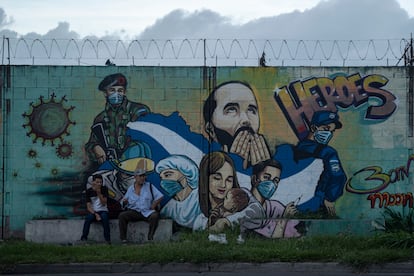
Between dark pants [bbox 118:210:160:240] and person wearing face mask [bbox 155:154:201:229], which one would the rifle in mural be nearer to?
person wearing face mask [bbox 155:154:201:229]

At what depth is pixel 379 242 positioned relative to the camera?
11039 mm

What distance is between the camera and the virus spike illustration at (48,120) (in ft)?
41.2

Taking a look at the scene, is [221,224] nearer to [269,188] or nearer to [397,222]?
[269,188]

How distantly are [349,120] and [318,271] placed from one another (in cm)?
385

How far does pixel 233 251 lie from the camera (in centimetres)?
1042

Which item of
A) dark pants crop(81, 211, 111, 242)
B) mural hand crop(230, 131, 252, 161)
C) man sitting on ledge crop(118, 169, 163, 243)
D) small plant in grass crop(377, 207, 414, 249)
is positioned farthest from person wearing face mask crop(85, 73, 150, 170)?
small plant in grass crop(377, 207, 414, 249)

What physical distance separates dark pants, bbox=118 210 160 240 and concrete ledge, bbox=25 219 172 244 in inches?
5.4

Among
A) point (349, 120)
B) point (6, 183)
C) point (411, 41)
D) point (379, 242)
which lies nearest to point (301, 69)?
point (349, 120)

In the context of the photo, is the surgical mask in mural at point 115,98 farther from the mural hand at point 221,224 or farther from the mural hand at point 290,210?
the mural hand at point 290,210

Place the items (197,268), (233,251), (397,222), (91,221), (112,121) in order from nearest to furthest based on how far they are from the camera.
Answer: (197,268), (233,251), (91,221), (397,222), (112,121)

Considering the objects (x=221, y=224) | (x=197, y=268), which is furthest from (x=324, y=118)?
(x=197, y=268)

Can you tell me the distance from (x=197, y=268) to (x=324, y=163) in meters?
3.95

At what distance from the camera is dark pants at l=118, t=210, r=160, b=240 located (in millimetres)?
11867

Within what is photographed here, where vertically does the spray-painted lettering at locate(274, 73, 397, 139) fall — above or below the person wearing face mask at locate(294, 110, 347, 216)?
above
